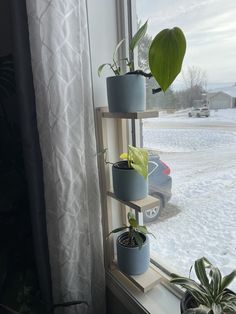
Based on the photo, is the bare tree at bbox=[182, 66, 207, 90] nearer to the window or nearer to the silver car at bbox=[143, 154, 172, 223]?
the window

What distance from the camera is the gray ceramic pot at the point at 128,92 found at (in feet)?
2.63

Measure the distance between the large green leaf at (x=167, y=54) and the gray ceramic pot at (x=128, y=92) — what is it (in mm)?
180

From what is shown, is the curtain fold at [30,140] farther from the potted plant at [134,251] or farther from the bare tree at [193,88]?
the bare tree at [193,88]

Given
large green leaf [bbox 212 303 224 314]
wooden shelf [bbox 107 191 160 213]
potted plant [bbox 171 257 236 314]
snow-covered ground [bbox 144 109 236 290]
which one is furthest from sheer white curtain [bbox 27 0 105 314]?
large green leaf [bbox 212 303 224 314]

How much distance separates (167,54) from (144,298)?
84 cm

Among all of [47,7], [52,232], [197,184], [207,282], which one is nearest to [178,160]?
[197,184]

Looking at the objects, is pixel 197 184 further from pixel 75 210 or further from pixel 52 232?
pixel 52 232

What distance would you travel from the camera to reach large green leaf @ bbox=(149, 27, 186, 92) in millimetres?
595

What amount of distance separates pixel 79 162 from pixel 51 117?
0.18 meters

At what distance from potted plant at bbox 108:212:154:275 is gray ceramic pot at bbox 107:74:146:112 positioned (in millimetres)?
414

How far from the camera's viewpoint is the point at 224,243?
0.88 m

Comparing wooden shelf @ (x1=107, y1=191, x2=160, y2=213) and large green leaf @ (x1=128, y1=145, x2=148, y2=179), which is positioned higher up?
large green leaf @ (x1=128, y1=145, x2=148, y2=179)

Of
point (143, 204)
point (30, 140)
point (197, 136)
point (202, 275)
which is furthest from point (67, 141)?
point (202, 275)

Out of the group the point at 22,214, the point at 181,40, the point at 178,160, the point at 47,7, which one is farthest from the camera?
the point at 22,214
